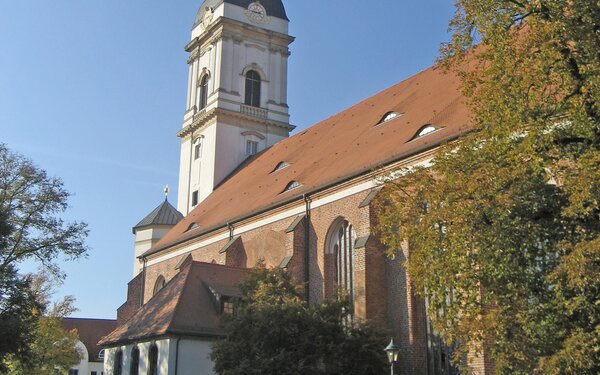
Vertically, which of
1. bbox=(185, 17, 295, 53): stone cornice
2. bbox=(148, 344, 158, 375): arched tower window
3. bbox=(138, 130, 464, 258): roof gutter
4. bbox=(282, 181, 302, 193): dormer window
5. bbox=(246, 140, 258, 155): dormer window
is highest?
bbox=(185, 17, 295, 53): stone cornice

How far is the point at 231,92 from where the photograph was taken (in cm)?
4028

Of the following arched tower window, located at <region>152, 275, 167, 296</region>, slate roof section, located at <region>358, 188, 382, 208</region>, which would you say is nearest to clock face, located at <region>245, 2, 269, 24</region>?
arched tower window, located at <region>152, 275, 167, 296</region>

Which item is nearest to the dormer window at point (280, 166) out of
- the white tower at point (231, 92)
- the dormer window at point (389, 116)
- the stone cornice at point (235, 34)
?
the dormer window at point (389, 116)

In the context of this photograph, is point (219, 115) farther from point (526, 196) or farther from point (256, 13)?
point (526, 196)

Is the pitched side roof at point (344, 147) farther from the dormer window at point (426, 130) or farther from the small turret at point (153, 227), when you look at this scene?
the small turret at point (153, 227)

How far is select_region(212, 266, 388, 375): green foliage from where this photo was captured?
1861 cm

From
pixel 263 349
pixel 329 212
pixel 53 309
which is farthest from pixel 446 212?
pixel 53 309

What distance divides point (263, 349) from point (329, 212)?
701cm

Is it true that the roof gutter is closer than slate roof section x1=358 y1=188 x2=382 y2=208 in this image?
Yes

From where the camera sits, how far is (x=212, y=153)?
39062 mm

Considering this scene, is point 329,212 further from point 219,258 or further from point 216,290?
point 219,258

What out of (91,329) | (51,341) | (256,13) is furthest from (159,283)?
(91,329)

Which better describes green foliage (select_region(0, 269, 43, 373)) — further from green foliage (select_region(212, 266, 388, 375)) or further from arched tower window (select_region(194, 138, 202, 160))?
arched tower window (select_region(194, 138, 202, 160))

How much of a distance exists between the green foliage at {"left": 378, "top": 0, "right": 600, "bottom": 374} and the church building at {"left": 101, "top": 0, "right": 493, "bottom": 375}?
2.56 metres
